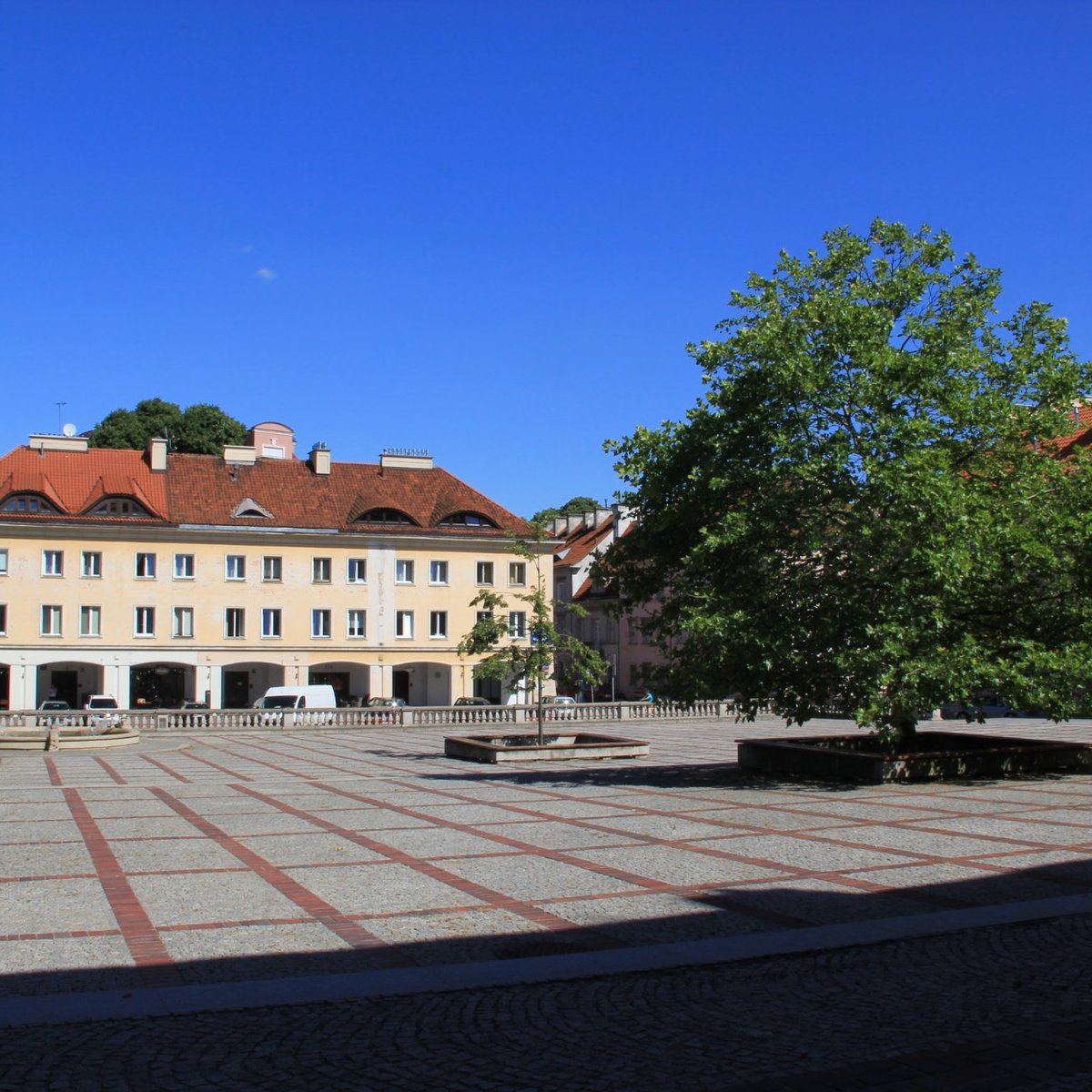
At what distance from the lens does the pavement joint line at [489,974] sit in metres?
7.68

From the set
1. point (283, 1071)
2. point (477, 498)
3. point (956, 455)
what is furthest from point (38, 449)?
point (283, 1071)

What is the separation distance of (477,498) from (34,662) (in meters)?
23.4

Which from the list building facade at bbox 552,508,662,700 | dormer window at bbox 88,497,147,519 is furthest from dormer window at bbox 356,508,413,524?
dormer window at bbox 88,497,147,519

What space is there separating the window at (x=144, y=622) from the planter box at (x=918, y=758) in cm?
3969

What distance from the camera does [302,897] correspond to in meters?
11.4

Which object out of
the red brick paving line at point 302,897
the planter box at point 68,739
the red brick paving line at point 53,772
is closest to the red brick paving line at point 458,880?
the red brick paving line at point 302,897

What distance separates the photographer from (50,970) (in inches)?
339

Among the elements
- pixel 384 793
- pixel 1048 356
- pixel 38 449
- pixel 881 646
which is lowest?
pixel 384 793

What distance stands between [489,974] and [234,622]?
173ft

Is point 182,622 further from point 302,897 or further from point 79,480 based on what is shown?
point 302,897

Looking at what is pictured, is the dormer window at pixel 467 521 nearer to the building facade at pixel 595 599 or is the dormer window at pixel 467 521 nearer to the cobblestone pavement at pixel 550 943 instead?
the building facade at pixel 595 599

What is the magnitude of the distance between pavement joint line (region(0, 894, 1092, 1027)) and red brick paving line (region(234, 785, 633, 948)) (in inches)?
29.5

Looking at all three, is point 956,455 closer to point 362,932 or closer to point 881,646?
point 881,646

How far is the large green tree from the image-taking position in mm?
19797
